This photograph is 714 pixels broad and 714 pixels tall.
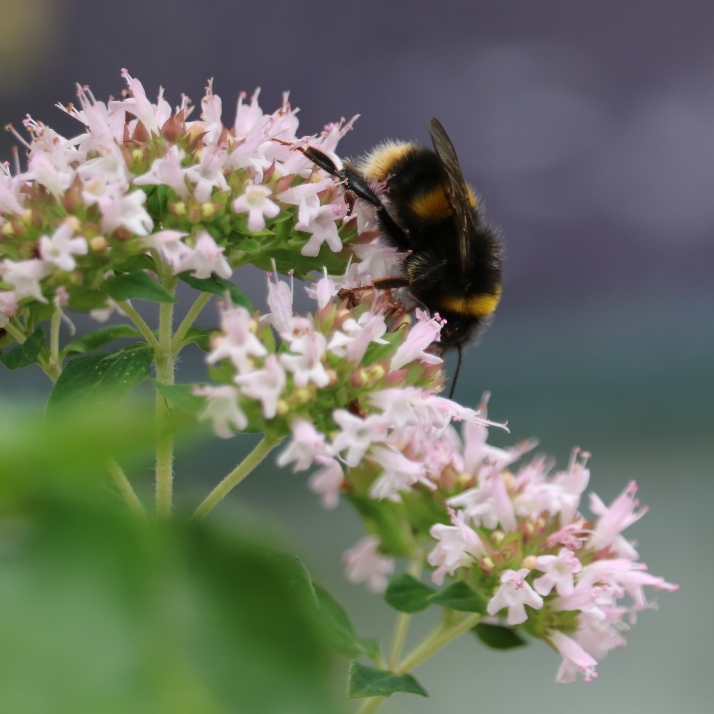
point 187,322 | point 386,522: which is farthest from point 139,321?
point 386,522

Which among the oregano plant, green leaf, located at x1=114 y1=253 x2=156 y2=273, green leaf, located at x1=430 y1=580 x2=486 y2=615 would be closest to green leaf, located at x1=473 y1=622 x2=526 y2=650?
the oregano plant

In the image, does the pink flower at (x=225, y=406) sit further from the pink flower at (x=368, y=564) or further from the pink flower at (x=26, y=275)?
the pink flower at (x=368, y=564)

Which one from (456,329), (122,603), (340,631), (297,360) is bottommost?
(122,603)

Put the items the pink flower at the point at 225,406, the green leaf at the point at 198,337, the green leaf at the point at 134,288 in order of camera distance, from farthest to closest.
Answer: the green leaf at the point at 198,337 → the green leaf at the point at 134,288 → the pink flower at the point at 225,406

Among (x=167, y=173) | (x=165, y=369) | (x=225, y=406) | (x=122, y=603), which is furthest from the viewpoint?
(x=165, y=369)

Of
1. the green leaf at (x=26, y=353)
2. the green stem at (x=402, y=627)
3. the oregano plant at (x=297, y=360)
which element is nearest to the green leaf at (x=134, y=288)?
the oregano plant at (x=297, y=360)

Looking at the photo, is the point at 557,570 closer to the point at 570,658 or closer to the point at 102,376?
the point at 570,658


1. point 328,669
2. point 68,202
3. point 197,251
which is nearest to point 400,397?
point 197,251
